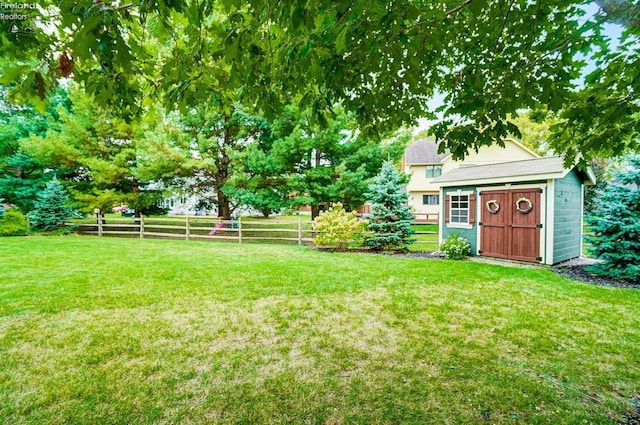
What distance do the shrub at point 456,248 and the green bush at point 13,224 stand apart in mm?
16717

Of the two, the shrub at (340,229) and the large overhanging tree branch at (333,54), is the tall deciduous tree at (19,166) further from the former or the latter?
the large overhanging tree branch at (333,54)

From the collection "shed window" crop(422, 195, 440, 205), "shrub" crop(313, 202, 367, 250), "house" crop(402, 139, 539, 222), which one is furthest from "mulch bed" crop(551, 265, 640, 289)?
"shed window" crop(422, 195, 440, 205)

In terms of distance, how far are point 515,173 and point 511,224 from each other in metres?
1.46

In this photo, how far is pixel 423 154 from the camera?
80.7 ft

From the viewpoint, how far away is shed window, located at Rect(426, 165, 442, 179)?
23.6m

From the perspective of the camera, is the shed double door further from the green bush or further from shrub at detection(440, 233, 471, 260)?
the green bush

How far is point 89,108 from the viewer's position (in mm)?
13195

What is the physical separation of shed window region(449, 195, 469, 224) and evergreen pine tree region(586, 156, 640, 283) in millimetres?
3134

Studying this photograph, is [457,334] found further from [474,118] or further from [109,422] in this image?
[109,422]

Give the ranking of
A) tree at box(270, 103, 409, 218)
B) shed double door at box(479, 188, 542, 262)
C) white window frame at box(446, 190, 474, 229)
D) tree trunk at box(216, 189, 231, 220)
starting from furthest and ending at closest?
tree trunk at box(216, 189, 231, 220), tree at box(270, 103, 409, 218), white window frame at box(446, 190, 474, 229), shed double door at box(479, 188, 542, 262)

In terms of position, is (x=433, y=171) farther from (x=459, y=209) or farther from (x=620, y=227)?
(x=620, y=227)

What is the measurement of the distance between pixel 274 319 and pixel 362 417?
1.99 metres

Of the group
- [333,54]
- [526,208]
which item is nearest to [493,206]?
[526,208]

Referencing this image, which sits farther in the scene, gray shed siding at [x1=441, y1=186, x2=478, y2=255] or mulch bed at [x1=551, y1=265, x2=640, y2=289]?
gray shed siding at [x1=441, y1=186, x2=478, y2=255]
